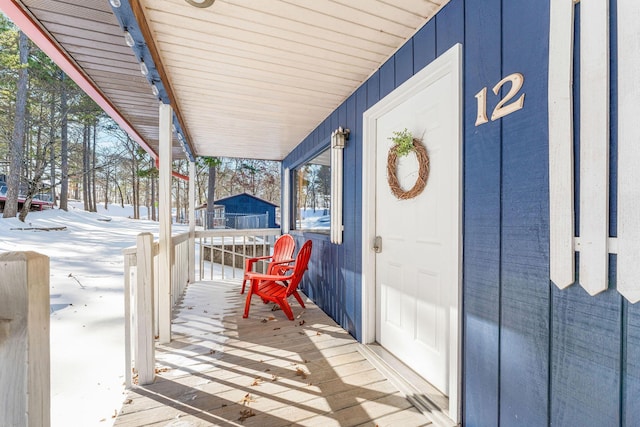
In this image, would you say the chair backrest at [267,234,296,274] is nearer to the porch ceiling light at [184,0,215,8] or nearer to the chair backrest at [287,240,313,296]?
the chair backrest at [287,240,313,296]

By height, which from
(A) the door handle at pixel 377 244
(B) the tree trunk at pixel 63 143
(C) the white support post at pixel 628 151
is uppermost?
(B) the tree trunk at pixel 63 143

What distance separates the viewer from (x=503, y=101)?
4.20 feet

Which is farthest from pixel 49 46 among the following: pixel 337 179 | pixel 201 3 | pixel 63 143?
pixel 63 143

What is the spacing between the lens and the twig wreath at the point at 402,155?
1925mm

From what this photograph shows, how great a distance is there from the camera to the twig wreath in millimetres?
1925

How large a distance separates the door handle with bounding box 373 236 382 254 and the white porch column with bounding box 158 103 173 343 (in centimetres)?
180

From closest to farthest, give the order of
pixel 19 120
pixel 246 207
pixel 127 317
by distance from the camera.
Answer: pixel 127 317, pixel 19 120, pixel 246 207

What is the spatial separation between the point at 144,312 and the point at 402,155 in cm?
209

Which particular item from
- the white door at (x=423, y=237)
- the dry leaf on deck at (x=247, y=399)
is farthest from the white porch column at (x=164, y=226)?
the white door at (x=423, y=237)

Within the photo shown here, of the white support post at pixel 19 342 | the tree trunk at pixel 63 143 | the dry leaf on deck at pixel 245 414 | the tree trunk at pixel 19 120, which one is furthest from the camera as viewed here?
A: the tree trunk at pixel 63 143

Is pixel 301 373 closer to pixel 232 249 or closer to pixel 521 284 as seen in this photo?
pixel 521 284

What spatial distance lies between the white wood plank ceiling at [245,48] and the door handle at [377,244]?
1.38 metres

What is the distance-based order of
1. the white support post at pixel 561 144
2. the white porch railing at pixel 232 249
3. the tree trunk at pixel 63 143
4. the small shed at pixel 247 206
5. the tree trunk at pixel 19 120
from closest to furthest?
the white support post at pixel 561 144, the white porch railing at pixel 232 249, the tree trunk at pixel 19 120, the tree trunk at pixel 63 143, the small shed at pixel 247 206

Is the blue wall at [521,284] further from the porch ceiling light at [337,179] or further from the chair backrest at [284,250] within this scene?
the chair backrest at [284,250]
